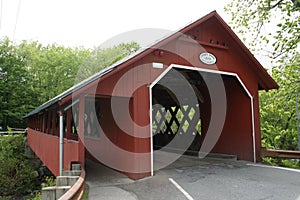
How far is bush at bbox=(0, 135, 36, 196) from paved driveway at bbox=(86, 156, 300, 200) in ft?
31.1

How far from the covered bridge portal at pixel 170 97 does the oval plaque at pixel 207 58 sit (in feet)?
0.10

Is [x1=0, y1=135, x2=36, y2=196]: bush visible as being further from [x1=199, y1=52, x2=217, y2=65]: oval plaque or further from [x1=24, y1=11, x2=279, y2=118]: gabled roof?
[x1=199, y1=52, x2=217, y2=65]: oval plaque

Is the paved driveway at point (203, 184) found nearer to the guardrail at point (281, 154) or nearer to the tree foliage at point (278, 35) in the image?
the guardrail at point (281, 154)

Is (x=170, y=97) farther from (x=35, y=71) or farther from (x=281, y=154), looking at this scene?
(x=35, y=71)

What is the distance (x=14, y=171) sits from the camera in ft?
50.2

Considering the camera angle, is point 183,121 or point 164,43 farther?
point 183,121

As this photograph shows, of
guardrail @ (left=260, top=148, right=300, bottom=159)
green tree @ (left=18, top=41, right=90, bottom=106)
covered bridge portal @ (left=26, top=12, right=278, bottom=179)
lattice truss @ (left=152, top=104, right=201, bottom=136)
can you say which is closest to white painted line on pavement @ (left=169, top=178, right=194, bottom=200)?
covered bridge portal @ (left=26, top=12, right=278, bottom=179)

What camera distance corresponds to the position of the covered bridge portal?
6023mm

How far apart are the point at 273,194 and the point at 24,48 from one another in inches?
1313

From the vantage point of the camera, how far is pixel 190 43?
7.23 m

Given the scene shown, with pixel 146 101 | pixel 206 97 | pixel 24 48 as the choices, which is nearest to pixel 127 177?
pixel 146 101

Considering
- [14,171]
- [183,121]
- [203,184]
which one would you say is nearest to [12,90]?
[14,171]

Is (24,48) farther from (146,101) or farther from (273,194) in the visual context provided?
(273,194)

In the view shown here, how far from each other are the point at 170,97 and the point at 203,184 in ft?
21.4
